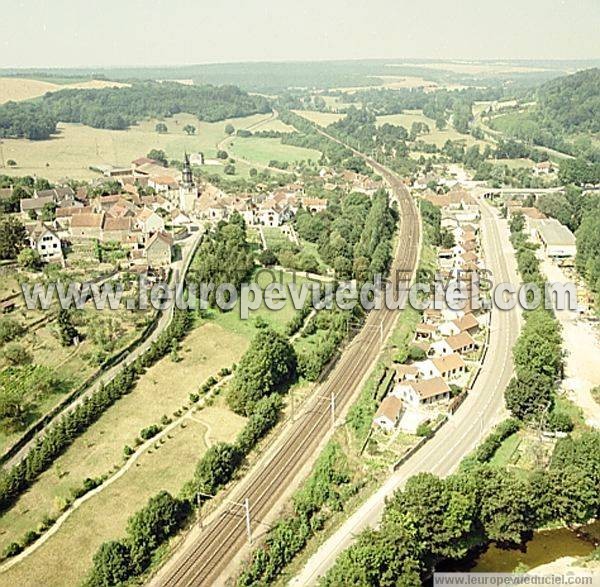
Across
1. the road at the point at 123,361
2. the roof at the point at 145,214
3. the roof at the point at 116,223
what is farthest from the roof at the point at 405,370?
the roof at the point at 145,214

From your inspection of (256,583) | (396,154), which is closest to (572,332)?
(256,583)

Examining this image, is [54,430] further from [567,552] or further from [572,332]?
[572,332]

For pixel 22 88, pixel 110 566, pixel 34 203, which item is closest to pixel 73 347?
pixel 110 566

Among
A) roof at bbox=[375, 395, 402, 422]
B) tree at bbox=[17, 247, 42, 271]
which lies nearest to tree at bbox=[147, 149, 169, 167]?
tree at bbox=[17, 247, 42, 271]

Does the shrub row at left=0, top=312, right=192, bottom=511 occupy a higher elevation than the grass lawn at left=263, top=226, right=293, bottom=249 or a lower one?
lower

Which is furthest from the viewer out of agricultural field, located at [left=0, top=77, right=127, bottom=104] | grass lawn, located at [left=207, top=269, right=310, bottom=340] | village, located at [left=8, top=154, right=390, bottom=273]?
agricultural field, located at [left=0, top=77, right=127, bottom=104]

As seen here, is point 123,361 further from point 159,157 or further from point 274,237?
point 159,157

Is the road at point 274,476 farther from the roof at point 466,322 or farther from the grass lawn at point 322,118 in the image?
the grass lawn at point 322,118

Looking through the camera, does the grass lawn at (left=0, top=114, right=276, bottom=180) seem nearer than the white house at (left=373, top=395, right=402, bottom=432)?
No

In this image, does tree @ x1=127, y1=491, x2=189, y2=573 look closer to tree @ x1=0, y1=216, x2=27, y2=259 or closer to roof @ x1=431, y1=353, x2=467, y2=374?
roof @ x1=431, y1=353, x2=467, y2=374
